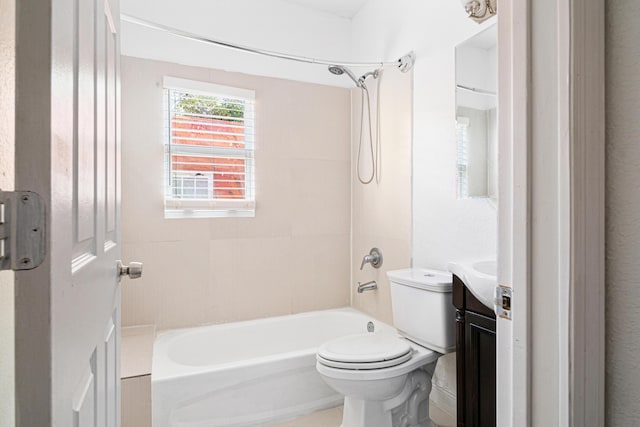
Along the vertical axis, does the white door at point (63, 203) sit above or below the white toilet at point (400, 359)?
above

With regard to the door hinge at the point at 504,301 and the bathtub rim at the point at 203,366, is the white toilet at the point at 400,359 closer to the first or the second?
the bathtub rim at the point at 203,366

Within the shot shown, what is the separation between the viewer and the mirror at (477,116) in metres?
1.71

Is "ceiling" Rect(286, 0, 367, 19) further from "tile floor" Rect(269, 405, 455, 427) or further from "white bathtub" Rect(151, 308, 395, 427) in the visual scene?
"tile floor" Rect(269, 405, 455, 427)

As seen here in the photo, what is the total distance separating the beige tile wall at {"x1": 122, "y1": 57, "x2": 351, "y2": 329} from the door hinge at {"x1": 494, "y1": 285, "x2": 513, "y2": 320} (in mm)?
1933

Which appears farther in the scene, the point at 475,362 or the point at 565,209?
the point at 475,362

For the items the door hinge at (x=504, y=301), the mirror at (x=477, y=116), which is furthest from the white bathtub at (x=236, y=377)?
the door hinge at (x=504, y=301)

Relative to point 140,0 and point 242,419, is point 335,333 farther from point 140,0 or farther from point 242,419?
point 140,0

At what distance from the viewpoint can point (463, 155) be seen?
6.19 feet

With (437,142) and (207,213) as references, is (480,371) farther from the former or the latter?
(207,213)

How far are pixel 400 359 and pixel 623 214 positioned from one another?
122 cm

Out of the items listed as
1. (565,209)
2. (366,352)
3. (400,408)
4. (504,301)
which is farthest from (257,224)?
(565,209)

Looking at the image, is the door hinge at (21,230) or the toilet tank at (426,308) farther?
the toilet tank at (426,308)

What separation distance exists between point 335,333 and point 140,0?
2569mm

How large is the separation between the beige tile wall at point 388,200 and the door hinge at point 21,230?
2.05 metres
